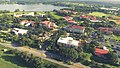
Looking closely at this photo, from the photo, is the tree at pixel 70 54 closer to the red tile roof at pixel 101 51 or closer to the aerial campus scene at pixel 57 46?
the aerial campus scene at pixel 57 46

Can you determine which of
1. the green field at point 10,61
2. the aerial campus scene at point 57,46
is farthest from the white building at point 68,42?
the green field at point 10,61

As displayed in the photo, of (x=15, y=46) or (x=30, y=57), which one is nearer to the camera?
(x=30, y=57)

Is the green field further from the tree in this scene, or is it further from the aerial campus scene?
the tree

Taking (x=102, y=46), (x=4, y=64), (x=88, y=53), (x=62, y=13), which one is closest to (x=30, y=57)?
(x=4, y=64)

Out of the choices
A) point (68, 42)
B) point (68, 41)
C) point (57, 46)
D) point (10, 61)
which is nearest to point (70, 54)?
point (57, 46)

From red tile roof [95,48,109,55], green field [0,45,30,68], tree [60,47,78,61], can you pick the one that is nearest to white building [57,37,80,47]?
red tile roof [95,48,109,55]

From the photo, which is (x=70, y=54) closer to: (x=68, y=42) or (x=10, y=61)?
(x=68, y=42)

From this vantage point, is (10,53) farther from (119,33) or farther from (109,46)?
(119,33)

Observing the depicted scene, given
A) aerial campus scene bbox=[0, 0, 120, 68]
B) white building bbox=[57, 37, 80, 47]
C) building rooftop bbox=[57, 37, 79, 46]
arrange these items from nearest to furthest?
aerial campus scene bbox=[0, 0, 120, 68], white building bbox=[57, 37, 80, 47], building rooftop bbox=[57, 37, 79, 46]
